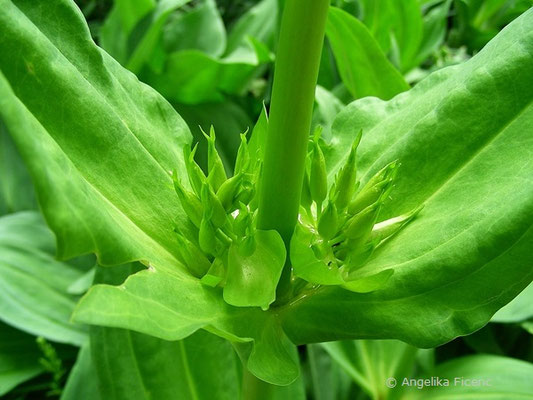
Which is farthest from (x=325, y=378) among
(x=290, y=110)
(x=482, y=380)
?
(x=290, y=110)

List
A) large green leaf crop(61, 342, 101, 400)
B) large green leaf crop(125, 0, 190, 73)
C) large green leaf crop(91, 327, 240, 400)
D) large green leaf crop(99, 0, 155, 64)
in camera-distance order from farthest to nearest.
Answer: large green leaf crop(99, 0, 155, 64) < large green leaf crop(125, 0, 190, 73) < large green leaf crop(61, 342, 101, 400) < large green leaf crop(91, 327, 240, 400)

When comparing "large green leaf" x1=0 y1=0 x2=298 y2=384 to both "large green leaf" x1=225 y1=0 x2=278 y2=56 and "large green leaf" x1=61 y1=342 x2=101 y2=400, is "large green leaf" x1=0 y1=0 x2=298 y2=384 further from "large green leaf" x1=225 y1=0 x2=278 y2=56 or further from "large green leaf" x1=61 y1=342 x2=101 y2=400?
"large green leaf" x1=225 y1=0 x2=278 y2=56

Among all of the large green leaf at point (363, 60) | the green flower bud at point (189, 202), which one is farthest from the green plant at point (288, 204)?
the large green leaf at point (363, 60)

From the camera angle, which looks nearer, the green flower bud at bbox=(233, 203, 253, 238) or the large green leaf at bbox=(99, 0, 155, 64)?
the green flower bud at bbox=(233, 203, 253, 238)

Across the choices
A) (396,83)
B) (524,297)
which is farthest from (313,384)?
(396,83)

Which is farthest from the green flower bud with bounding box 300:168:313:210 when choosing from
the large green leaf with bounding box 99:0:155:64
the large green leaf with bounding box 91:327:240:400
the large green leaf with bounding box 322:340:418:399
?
the large green leaf with bounding box 99:0:155:64

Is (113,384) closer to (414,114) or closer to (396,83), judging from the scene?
(414,114)
